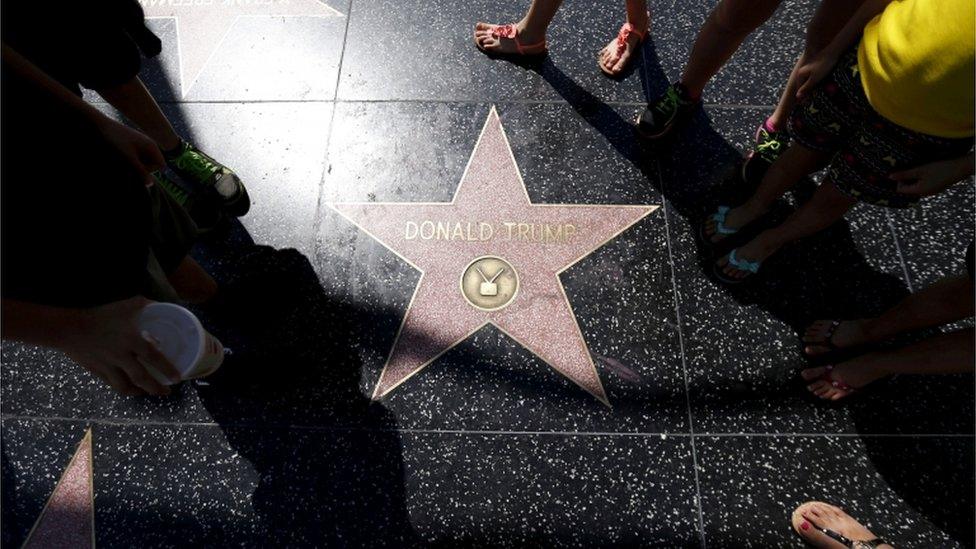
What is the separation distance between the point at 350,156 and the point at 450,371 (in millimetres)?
1021

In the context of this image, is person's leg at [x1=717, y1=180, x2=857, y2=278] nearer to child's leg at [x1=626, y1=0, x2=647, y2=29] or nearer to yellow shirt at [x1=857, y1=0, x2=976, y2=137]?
yellow shirt at [x1=857, y1=0, x2=976, y2=137]

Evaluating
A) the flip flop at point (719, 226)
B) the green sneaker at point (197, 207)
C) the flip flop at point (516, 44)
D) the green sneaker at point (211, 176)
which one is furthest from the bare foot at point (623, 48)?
the green sneaker at point (197, 207)

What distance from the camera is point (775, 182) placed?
179 centimetres

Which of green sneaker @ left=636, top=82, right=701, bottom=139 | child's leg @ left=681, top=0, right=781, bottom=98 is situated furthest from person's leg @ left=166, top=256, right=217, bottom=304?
child's leg @ left=681, top=0, right=781, bottom=98

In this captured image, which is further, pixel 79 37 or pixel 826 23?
pixel 826 23

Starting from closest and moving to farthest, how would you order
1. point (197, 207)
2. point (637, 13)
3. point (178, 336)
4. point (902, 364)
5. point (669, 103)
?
point (178, 336) < point (902, 364) < point (197, 207) < point (669, 103) < point (637, 13)

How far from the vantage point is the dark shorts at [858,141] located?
1290mm

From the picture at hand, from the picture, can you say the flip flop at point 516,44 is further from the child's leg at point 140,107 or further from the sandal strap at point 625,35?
the child's leg at point 140,107

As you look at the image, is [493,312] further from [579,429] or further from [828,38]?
[828,38]

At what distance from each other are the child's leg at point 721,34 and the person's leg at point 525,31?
0.63 meters

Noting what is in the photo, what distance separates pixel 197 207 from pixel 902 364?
2.40 m

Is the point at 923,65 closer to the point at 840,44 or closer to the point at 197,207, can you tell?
the point at 840,44

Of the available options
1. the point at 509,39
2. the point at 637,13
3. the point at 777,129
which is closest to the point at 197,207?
the point at 509,39

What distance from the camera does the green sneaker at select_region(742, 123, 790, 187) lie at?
2082mm
